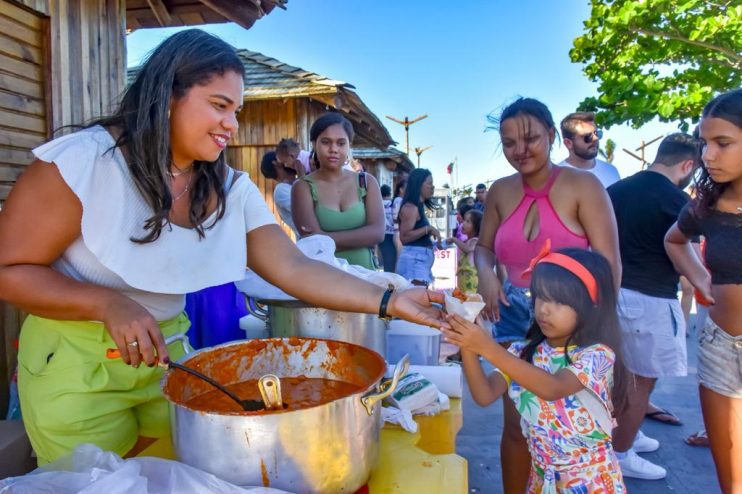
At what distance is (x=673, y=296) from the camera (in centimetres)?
299

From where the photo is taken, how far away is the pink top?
2189 millimetres

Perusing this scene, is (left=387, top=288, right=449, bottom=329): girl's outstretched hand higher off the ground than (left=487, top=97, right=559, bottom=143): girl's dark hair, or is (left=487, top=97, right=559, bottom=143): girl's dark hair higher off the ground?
(left=487, top=97, right=559, bottom=143): girl's dark hair

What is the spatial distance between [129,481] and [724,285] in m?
2.21

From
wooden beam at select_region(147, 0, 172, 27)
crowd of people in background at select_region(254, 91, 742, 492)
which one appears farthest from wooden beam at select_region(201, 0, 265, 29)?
crowd of people in background at select_region(254, 91, 742, 492)

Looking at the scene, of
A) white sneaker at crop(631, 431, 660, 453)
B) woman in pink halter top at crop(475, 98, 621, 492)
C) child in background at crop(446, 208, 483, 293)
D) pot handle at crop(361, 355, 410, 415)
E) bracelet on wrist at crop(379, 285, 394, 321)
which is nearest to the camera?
pot handle at crop(361, 355, 410, 415)

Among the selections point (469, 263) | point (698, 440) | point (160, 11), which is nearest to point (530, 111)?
point (698, 440)

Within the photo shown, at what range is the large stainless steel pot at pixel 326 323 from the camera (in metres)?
1.68

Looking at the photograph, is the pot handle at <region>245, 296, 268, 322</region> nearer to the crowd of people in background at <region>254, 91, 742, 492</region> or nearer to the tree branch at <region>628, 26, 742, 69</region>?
the crowd of people in background at <region>254, 91, 742, 492</region>

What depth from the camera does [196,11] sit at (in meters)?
3.93

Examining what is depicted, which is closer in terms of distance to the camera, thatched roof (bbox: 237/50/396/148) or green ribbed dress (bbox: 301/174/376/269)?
green ribbed dress (bbox: 301/174/376/269)

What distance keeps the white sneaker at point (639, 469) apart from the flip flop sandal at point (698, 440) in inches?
20.4

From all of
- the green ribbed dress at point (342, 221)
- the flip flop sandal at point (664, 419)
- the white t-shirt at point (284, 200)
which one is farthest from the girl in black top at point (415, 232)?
the green ribbed dress at point (342, 221)

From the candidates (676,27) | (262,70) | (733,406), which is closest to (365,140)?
(262,70)

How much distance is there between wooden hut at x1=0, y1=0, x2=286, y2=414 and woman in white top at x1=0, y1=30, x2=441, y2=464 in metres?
1.41
